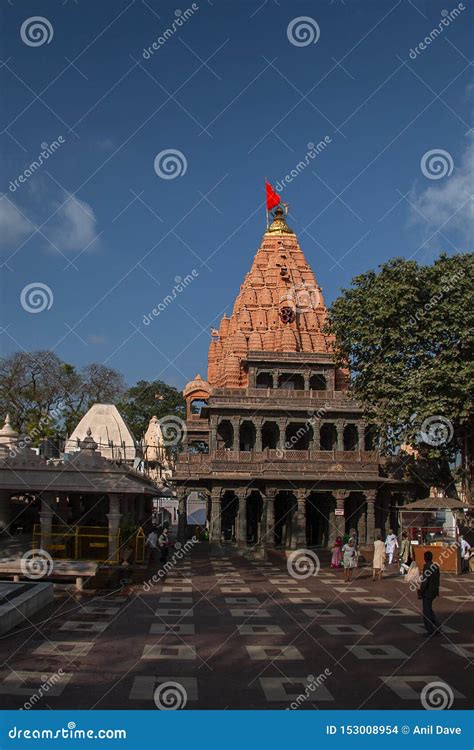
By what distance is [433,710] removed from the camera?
929 cm

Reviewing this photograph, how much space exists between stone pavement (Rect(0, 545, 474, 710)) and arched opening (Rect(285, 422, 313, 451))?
21.1 metres

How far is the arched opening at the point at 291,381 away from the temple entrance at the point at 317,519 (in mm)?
6625

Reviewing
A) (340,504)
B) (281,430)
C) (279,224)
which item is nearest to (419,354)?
(340,504)

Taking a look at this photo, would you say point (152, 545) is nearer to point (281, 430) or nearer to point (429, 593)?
point (281, 430)

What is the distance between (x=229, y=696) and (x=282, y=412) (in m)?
31.6

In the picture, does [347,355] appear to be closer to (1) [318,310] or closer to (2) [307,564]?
(2) [307,564]

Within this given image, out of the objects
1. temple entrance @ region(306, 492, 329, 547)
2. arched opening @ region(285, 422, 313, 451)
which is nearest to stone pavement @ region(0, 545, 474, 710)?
temple entrance @ region(306, 492, 329, 547)

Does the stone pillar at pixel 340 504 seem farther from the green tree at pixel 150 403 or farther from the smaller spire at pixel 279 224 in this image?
the green tree at pixel 150 403

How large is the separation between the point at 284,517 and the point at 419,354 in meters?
17.6

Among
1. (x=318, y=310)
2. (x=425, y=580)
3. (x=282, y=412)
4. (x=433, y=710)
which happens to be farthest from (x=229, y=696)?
(x=318, y=310)

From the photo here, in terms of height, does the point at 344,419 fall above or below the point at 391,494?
above

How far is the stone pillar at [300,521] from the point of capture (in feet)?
123

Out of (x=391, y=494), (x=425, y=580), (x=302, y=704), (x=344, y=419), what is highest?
(x=344, y=419)

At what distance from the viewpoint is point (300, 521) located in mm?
37406
